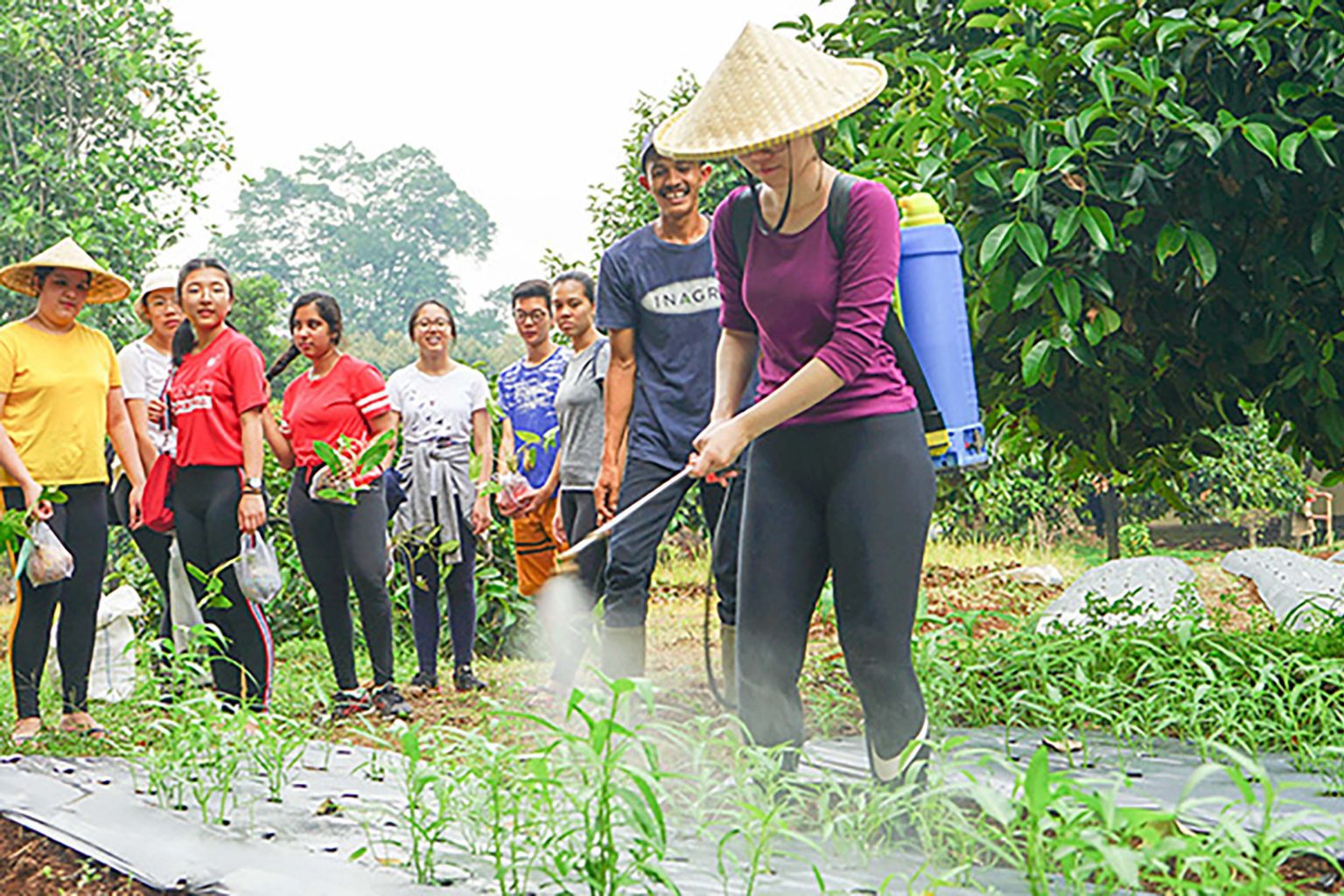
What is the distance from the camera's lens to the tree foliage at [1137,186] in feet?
12.5

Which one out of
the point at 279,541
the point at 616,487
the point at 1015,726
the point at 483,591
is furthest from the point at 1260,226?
the point at 279,541

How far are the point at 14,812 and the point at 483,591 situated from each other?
4160mm

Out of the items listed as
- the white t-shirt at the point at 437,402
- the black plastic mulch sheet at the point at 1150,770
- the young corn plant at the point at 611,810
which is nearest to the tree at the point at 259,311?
the white t-shirt at the point at 437,402

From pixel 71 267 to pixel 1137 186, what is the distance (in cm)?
332

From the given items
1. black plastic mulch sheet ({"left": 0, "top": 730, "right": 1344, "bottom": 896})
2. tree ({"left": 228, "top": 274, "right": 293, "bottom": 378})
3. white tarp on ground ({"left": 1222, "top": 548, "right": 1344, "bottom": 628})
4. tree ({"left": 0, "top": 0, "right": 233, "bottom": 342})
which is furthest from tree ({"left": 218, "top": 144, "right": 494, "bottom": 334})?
black plastic mulch sheet ({"left": 0, "top": 730, "right": 1344, "bottom": 896})

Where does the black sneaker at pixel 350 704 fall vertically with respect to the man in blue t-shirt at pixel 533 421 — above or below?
below

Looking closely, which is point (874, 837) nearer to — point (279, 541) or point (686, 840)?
point (686, 840)

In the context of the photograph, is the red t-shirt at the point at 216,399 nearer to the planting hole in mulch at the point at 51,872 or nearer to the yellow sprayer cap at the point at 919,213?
the planting hole in mulch at the point at 51,872

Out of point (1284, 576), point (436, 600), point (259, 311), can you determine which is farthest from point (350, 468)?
point (259, 311)

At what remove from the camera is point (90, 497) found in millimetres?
4516

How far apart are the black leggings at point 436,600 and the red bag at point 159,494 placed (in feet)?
3.82

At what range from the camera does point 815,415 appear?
2789 millimetres

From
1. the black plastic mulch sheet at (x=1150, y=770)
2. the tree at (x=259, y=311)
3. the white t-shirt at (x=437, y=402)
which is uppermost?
the tree at (x=259, y=311)

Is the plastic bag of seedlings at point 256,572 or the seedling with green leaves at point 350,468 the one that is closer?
the plastic bag of seedlings at point 256,572
